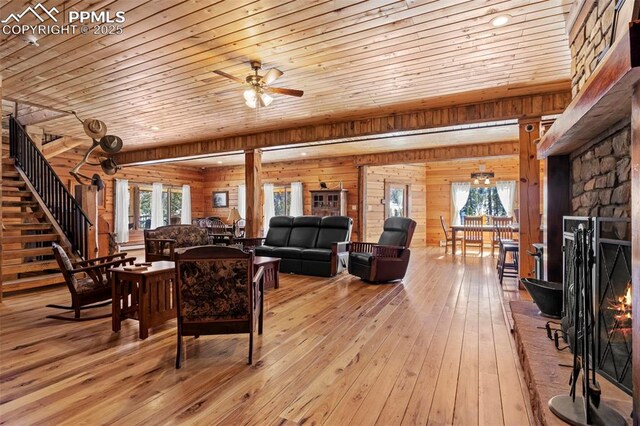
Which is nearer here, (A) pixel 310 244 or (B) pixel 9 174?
(B) pixel 9 174

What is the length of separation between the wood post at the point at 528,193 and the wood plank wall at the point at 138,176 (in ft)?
32.4

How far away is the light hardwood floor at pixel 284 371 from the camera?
6.15ft

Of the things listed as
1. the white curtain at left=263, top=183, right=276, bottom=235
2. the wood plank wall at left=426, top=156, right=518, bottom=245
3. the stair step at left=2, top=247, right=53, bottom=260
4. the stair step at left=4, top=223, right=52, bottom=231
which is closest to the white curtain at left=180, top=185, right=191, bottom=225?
the white curtain at left=263, top=183, right=276, bottom=235

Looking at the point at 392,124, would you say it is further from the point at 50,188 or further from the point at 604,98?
the point at 50,188

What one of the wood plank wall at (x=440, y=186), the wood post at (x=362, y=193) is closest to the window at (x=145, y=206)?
the wood post at (x=362, y=193)

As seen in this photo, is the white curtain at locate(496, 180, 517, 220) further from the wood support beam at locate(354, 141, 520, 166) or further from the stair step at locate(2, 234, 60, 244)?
the stair step at locate(2, 234, 60, 244)

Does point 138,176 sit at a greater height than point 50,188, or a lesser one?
greater

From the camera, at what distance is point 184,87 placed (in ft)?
13.9

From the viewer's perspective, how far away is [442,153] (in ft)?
25.4

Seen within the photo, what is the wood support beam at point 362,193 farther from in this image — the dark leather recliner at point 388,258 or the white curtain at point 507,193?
the white curtain at point 507,193

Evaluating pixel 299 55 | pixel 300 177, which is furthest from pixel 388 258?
pixel 300 177

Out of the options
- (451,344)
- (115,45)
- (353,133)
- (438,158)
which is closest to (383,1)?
(115,45)

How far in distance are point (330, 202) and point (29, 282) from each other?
21.4ft

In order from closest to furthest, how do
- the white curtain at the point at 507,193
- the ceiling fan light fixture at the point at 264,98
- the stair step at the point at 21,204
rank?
the ceiling fan light fixture at the point at 264,98
the stair step at the point at 21,204
the white curtain at the point at 507,193
